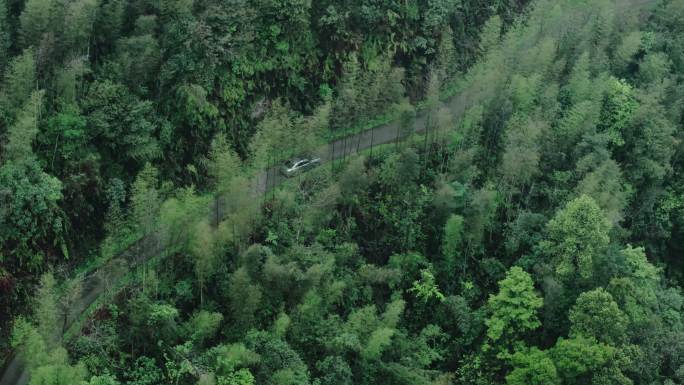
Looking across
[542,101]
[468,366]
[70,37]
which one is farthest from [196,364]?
[542,101]

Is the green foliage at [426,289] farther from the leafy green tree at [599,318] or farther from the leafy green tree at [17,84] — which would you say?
the leafy green tree at [17,84]

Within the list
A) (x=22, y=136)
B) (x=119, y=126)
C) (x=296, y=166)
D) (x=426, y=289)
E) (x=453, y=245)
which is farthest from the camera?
(x=296, y=166)

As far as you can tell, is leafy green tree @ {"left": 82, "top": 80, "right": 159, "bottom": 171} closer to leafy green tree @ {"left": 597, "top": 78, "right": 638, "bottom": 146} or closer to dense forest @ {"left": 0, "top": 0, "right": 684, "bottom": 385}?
dense forest @ {"left": 0, "top": 0, "right": 684, "bottom": 385}

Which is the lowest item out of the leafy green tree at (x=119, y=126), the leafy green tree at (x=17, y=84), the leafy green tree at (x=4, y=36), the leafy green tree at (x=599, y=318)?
the leafy green tree at (x=599, y=318)

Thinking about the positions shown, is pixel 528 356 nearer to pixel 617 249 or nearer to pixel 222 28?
pixel 617 249

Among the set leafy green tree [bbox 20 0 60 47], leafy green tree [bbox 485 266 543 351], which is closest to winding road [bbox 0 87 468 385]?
leafy green tree [bbox 20 0 60 47]

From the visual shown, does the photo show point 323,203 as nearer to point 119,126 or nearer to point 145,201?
point 145,201

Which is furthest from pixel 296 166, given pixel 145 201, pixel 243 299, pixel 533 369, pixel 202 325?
pixel 533 369

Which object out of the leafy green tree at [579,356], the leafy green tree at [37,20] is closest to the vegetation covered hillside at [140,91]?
the leafy green tree at [37,20]
